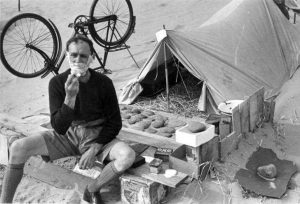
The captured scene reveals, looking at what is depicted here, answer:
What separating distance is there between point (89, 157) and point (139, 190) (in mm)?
475

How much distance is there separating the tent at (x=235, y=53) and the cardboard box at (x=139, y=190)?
1861mm

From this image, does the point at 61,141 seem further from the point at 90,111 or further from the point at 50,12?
the point at 50,12

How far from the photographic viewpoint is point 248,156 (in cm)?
455

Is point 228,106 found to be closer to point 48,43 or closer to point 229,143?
point 229,143

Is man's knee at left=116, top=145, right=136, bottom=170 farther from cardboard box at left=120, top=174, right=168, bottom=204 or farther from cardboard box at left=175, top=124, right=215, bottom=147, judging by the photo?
cardboard box at left=175, top=124, right=215, bottom=147

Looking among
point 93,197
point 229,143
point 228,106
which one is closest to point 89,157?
point 93,197

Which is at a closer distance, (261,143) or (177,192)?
(177,192)

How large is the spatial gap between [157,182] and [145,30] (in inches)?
219

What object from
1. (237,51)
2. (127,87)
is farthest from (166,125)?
(237,51)

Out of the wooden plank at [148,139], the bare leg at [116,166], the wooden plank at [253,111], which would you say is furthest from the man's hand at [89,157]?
the wooden plank at [253,111]

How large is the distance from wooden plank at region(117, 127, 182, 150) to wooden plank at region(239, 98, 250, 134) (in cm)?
71

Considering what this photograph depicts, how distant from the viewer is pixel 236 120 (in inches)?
182

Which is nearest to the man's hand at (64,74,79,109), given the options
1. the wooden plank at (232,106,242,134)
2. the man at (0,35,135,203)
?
the man at (0,35,135,203)

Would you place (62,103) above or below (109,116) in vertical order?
above
